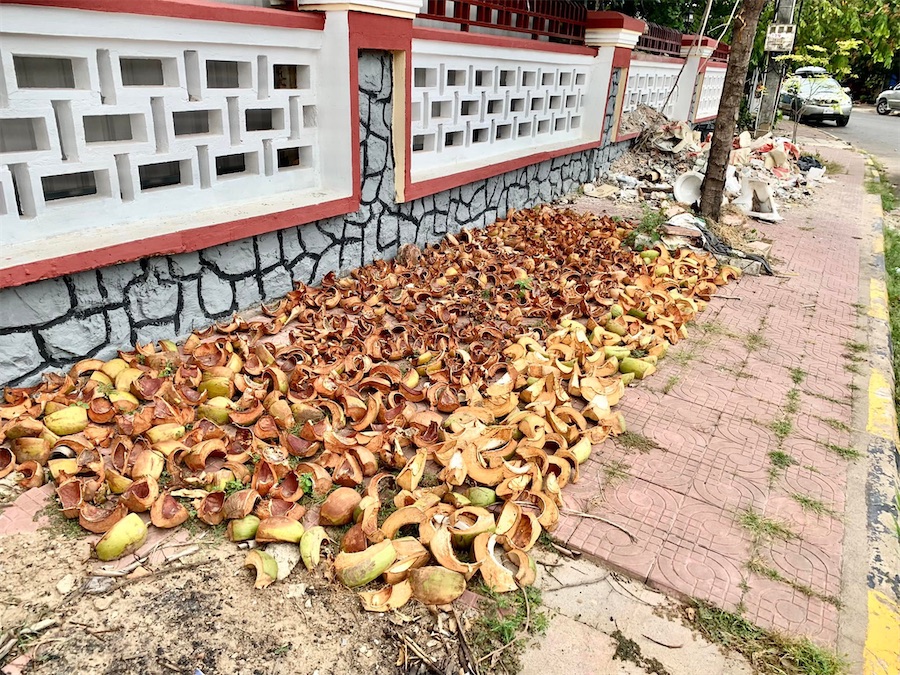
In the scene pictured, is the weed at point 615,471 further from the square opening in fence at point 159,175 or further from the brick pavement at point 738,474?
the square opening in fence at point 159,175

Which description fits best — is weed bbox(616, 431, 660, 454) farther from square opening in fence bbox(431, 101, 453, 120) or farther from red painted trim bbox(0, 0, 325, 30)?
square opening in fence bbox(431, 101, 453, 120)

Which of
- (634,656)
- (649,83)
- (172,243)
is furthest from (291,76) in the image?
(649,83)

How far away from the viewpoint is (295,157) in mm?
4727

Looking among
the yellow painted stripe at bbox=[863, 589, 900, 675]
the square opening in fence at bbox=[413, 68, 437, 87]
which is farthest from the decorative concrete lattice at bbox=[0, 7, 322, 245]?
the yellow painted stripe at bbox=[863, 589, 900, 675]

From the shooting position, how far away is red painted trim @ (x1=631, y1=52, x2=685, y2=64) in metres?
9.66

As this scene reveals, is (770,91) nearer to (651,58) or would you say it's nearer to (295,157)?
(651,58)

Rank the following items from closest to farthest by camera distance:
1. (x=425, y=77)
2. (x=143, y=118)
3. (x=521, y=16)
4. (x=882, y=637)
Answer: (x=882, y=637)
(x=143, y=118)
(x=425, y=77)
(x=521, y=16)

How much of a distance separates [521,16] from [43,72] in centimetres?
518

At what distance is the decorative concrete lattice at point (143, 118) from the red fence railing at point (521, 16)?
1.78 metres

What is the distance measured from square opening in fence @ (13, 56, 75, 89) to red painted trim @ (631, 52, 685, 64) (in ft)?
27.1

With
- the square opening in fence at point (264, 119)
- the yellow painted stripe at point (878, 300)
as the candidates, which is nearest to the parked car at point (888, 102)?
the yellow painted stripe at point (878, 300)

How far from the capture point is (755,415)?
11.5ft

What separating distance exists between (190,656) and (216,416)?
50.3 inches

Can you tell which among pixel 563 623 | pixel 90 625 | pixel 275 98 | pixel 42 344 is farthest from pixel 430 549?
pixel 275 98
